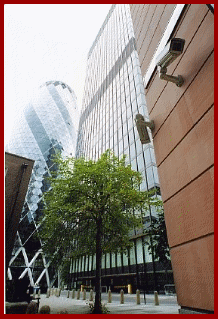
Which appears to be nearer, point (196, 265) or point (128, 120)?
point (196, 265)

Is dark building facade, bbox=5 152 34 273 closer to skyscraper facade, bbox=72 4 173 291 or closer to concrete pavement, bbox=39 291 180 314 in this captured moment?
concrete pavement, bbox=39 291 180 314

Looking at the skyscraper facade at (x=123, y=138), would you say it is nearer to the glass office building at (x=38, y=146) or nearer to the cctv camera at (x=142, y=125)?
the cctv camera at (x=142, y=125)

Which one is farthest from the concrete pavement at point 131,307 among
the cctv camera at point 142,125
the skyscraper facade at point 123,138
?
the cctv camera at point 142,125

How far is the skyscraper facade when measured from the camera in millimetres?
22766

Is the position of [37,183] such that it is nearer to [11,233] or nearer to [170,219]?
[11,233]

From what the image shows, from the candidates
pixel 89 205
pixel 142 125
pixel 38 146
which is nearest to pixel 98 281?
pixel 89 205

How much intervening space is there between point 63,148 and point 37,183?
742 inches

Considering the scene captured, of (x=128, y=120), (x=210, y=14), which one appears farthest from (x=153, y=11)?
(x=128, y=120)

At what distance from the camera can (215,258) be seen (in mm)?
3014

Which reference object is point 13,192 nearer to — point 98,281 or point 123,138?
point 98,281

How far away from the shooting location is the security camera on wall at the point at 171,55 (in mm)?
3738

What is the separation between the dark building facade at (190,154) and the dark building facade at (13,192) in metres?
16.8

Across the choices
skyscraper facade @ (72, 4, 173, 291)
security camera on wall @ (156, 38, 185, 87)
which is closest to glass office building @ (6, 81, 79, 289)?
skyscraper facade @ (72, 4, 173, 291)

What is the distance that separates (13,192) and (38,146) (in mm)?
54802
